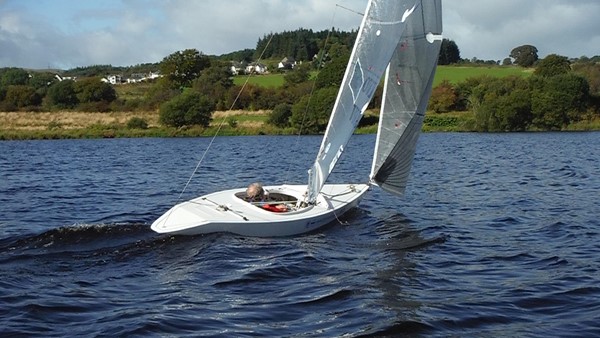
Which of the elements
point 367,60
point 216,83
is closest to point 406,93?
point 367,60

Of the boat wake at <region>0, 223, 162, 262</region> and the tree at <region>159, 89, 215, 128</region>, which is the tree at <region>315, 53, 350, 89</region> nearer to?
the tree at <region>159, 89, 215, 128</region>

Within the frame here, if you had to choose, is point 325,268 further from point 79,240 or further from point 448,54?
point 448,54

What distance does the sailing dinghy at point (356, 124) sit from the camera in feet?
57.4

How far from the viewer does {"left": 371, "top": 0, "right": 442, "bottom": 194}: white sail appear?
1930 centimetres

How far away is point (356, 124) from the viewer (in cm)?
1828

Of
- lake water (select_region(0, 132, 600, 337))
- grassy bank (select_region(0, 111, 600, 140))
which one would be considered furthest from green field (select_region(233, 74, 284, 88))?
lake water (select_region(0, 132, 600, 337))

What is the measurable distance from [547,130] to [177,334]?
→ 2897 inches

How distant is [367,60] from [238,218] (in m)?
5.07

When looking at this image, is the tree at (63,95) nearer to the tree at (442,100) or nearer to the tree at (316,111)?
the tree at (316,111)

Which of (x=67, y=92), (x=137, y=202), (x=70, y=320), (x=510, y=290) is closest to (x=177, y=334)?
(x=70, y=320)

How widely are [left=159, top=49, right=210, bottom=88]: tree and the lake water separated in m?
85.5

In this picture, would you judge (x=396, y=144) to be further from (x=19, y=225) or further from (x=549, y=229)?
(x=19, y=225)

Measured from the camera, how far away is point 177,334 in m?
10.6

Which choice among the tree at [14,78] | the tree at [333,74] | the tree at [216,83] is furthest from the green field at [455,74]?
the tree at [14,78]
